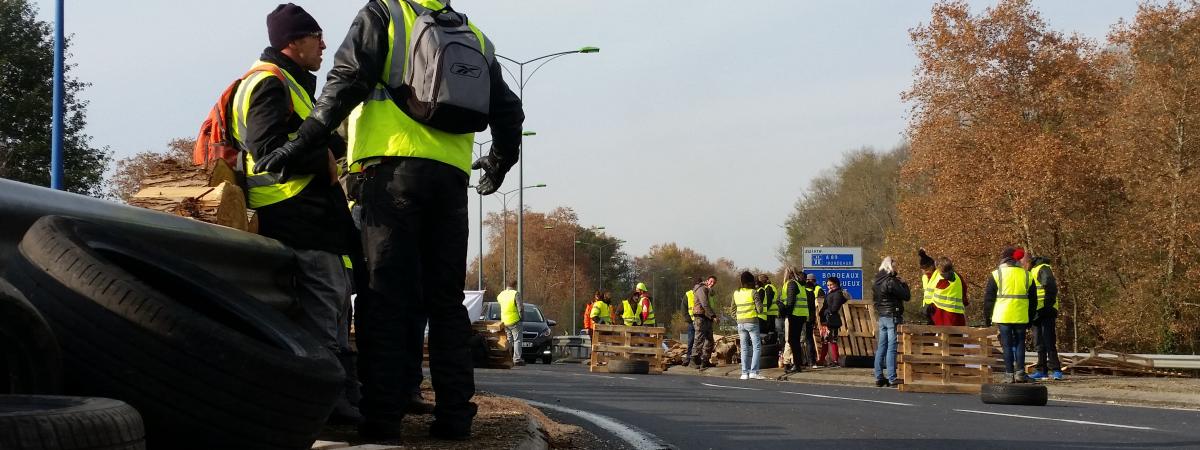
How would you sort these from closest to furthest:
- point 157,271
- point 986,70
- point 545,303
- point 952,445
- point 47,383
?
point 47,383 < point 157,271 < point 952,445 < point 986,70 < point 545,303

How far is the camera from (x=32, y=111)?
40.9 m

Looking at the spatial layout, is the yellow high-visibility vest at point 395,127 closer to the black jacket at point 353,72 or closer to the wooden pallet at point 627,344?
the black jacket at point 353,72

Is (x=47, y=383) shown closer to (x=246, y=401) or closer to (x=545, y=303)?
(x=246, y=401)

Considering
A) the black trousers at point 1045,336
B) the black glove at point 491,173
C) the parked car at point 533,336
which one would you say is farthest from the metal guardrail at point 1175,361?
the parked car at point 533,336

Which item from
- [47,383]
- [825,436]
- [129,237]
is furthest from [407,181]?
[825,436]

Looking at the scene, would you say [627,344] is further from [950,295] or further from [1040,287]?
[1040,287]

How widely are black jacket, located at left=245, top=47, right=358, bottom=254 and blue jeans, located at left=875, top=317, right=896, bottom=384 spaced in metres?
12.9

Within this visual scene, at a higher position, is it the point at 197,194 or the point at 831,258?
the point at 831,258

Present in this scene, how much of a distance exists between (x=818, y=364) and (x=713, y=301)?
3.09 metres

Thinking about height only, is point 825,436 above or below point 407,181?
below

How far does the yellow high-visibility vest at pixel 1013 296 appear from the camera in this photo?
16.5 metres

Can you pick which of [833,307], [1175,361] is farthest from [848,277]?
[1175,361]

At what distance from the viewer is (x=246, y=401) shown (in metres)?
3.53

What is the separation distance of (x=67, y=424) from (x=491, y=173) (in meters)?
3.43
